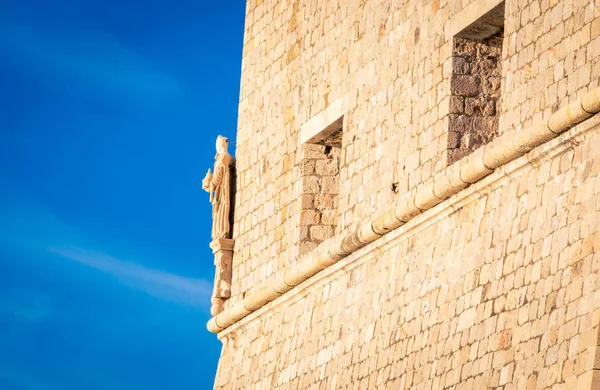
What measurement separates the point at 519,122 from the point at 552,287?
1.29m

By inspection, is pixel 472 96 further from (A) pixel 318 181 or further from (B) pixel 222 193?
(B) pixel 222 193

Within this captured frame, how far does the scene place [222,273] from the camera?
1755 cm

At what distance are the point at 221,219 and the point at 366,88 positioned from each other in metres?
3.13

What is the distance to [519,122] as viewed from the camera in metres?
12.6

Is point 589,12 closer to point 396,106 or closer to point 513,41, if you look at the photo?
point 513,41

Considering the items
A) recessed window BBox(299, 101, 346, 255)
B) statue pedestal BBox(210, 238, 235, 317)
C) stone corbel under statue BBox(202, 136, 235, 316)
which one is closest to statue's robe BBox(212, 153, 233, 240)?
stone corbel under statue BBox(202, 136, 235, 316)

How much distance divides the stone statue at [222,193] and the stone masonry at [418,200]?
170 millimetres

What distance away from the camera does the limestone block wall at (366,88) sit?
12422mm

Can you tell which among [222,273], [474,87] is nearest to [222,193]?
[222,273]

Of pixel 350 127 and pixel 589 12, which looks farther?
pixel 350 127

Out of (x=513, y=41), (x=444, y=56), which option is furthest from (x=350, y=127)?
(x=513, y=41)

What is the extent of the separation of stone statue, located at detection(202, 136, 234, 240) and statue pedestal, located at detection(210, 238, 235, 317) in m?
0.13

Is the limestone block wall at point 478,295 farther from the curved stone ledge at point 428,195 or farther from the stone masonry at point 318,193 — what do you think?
the stone masonry at point 318,193

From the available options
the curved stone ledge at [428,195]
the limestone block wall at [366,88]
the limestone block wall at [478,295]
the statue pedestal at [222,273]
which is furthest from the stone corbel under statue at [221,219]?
the limestone block wall at [478,295]
